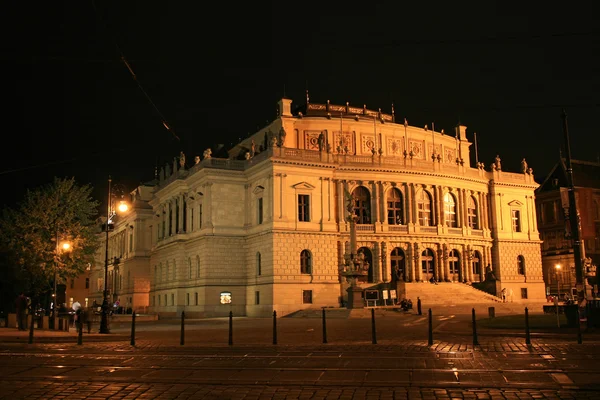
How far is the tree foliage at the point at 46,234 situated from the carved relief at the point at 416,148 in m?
36.4

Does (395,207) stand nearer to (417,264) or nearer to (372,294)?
(417,264)

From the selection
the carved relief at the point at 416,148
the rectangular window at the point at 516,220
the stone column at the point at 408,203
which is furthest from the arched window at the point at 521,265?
the stone column at the point at 408,203

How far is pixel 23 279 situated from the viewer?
48.6 metres

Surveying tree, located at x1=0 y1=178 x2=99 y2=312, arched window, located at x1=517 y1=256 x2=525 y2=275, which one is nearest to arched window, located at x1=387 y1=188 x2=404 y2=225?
arched window, located at x1=517 y1=256 x2=525 y2=275

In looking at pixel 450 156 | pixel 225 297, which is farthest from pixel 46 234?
pixel 450 156

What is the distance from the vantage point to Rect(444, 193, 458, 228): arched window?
67500mm

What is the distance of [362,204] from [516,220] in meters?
21.1

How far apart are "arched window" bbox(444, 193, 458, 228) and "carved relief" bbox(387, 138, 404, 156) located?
7997 millimetres

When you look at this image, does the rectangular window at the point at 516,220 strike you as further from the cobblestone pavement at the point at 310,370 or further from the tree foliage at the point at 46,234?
the cobblestone pavement at the point at 310,370

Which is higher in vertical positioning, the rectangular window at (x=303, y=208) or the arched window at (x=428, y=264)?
the rectangular window at (x=303, y=208)

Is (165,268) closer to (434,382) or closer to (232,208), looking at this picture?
(232,208)

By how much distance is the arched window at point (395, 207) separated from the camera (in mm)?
64500

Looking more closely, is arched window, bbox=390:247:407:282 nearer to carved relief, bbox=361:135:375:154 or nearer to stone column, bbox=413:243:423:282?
stone column, bbox=413:243:423:282

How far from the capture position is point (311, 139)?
69.4 meters
